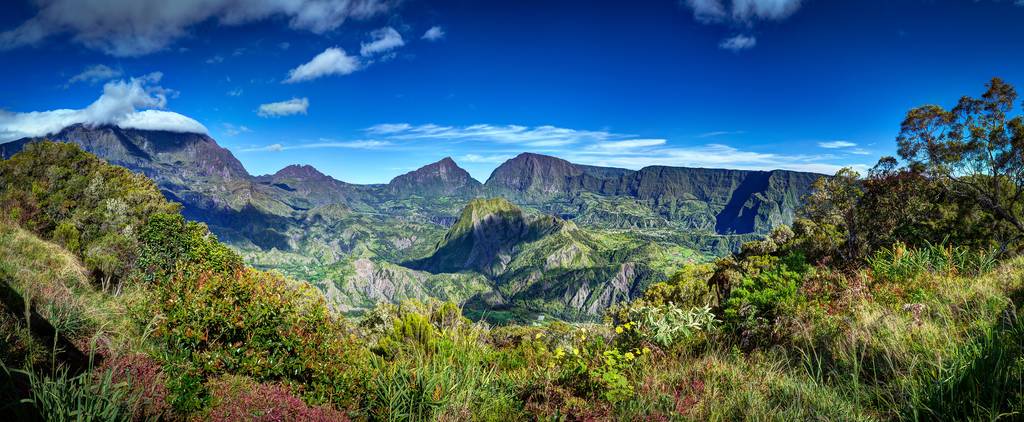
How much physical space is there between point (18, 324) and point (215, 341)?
2259 mm

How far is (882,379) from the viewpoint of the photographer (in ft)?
17.4

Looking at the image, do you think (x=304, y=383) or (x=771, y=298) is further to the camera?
(x=771, y=298)

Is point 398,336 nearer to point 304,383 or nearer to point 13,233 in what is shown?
point 304,383

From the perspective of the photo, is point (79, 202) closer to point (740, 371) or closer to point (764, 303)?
point (740, 371)

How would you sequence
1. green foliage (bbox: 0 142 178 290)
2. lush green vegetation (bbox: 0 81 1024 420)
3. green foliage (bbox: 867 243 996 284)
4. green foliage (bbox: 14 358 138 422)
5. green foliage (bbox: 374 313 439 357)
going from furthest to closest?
green foliage (bbox: 0 142 178 290), green foliage (bbox: 374 313 439 357), green foliage (bbox: 867 243 996 284), lush green vegetation (bbox: 0 81 1024 420), green foliage (bbox: 14 358 138 422)

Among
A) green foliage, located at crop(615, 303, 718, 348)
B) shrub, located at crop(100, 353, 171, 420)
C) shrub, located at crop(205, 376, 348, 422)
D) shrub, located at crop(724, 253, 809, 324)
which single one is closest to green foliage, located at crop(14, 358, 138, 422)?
shrub, located at crop(100, 353, 171, 420)

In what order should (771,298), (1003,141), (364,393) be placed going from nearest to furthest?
1. (364,393)
2. (771,298)
3. (1003,141)

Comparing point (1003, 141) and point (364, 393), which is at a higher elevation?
point (1003, 141)

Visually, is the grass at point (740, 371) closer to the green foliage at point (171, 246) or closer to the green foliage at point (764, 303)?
the green foliage at point (764, 303)

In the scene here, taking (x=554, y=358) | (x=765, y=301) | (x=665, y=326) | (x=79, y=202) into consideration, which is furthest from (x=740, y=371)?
(x=79, y=202)

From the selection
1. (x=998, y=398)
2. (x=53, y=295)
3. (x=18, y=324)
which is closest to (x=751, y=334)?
(x=998, y=398)

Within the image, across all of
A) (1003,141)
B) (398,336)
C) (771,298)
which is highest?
(1003,141)

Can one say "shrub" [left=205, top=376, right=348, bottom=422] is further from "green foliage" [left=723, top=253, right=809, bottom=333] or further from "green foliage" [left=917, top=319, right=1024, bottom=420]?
"green foliage" [left=723, top=253, right=809, bottom=333]

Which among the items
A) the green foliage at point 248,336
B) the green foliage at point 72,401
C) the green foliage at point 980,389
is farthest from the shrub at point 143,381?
the green foliage at point 980,389
